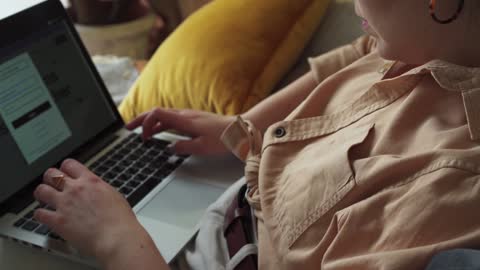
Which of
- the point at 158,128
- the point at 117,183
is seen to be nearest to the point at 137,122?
the point at 158,128

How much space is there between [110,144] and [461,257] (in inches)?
24.2

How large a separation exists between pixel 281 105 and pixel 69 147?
0.36 metres

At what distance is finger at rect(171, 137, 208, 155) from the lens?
2.83 feet

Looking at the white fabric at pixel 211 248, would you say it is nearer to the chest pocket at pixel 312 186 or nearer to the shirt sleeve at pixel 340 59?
the chest pocket at pixel 312 186

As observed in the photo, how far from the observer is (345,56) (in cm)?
85

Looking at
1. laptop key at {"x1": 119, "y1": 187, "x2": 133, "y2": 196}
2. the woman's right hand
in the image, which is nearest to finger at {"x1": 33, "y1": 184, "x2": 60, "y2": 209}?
laptop key at {"x1": 119, "y1": 187, "x2": 133, "y2": 196}

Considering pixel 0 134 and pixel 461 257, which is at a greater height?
pixel 0 134

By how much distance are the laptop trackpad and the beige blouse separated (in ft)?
0.36

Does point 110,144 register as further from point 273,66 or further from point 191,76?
point 273,66

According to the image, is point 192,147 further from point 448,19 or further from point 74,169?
point 448,19

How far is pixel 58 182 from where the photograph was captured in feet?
2.33

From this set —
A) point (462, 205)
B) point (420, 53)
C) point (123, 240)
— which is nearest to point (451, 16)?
point (420, 53)

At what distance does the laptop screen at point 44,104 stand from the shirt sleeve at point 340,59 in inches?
14.5

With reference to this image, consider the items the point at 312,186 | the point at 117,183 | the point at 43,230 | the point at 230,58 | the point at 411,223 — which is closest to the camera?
the point at 411,223
